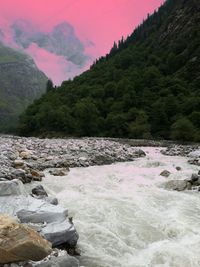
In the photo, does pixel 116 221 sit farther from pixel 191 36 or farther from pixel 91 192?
pixel 191 36

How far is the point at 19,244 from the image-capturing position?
30.2 feet

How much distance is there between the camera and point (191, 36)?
130 m

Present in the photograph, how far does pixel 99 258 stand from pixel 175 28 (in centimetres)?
14354

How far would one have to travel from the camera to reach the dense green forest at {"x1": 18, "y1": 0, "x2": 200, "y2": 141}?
83.1 m

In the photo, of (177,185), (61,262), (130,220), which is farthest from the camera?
(177,185)

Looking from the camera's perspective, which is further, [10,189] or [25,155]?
[25,155]

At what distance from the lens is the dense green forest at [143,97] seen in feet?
273

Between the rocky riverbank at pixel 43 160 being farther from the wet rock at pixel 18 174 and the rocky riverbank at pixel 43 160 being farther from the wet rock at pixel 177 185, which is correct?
the wet rock at pixel 177 185

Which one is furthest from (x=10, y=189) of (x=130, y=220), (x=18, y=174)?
(x=18, y=174)

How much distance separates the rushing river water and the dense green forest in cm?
4959

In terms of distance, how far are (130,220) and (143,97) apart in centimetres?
8815

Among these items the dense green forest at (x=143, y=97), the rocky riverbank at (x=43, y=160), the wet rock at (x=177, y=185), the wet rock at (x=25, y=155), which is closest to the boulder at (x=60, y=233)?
the rocky riverbank at (x=43, y=160)

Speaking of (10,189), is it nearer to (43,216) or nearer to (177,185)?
(43,216)

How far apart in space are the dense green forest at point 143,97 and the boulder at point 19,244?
59933mm
